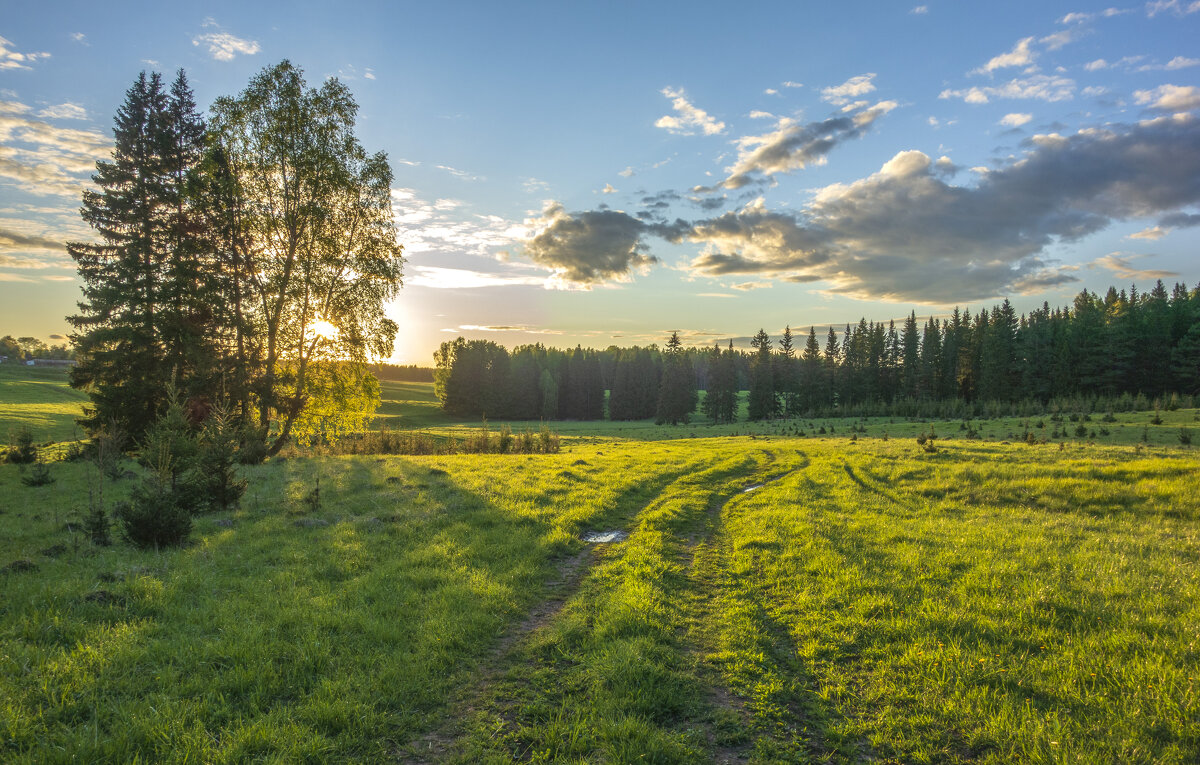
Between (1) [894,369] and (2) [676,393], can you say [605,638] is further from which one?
(1) [894,369]

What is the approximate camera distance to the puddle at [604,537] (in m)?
12.6

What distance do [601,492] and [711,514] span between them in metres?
4.02

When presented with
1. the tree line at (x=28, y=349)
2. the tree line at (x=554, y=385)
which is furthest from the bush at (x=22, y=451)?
the tree line at (x=28, y=349)

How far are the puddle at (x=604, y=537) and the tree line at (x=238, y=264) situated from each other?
18.5m

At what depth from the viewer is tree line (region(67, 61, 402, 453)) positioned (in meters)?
23.9

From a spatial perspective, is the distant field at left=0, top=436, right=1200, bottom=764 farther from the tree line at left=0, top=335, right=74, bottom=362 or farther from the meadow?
the tree line at left=0, top=335, right=74, bottom=362

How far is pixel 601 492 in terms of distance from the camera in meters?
17.7

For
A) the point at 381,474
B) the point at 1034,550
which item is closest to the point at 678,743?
the point at 1034,550

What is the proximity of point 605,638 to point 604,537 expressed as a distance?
571 centimetres

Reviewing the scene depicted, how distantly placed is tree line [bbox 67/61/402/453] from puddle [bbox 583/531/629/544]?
1851 cm

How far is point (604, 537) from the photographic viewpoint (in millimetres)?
12938

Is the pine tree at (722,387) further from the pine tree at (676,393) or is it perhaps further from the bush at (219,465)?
the bush at (219,465)

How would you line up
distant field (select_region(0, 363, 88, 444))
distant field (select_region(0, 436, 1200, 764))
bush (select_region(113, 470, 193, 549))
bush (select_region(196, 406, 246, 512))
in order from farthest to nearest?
distant field (select_region(0, 363, 88, 444)) < bush (select_region(196, 406, 246, 512)) < bush (select_region(113, 470, 193, 549)) < distant field (select_region(0, 436, 1200, 764))

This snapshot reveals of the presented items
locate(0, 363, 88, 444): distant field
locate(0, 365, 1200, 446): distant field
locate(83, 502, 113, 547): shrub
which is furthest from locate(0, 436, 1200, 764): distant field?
locate(0, 363, 88, 444): distant field
